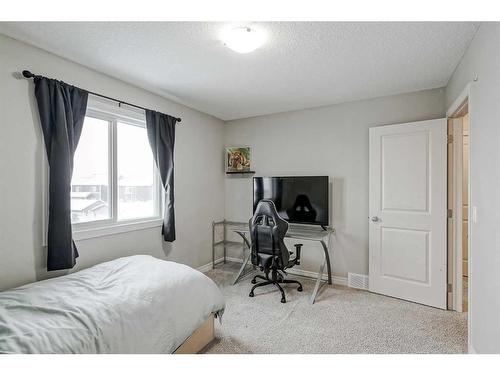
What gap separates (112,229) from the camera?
99.7 inches

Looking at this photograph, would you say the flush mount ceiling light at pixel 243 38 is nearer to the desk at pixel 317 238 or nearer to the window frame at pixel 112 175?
the window frame at pixel 112 175

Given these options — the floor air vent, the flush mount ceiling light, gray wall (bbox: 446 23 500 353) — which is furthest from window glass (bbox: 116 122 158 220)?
gray wall (bbox: 446 23 500 353)

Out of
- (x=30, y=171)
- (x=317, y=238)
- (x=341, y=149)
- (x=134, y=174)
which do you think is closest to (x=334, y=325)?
(x=317, y=238)

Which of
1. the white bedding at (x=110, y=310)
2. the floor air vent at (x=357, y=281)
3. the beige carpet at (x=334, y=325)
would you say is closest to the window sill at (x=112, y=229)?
the white bedding at (x=110, y=310)

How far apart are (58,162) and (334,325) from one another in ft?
9.18

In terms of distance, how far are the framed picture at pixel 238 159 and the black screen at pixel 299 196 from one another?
0.47 metres

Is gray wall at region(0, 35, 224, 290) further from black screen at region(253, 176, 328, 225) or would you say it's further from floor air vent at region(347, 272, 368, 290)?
floor air vent at region(347, 272, 368, 290)

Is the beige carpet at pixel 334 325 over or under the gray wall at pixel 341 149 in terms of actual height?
under

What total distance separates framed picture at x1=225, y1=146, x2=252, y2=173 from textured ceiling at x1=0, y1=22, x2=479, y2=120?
1.09 meters

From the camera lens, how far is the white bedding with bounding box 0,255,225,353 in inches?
48.0

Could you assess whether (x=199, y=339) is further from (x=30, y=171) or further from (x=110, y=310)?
(x=30, y=171)

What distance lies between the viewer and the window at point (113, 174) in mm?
2371

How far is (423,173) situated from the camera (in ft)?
8.95

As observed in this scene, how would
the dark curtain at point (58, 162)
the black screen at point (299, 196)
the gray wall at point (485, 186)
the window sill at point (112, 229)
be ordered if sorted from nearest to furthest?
the gray wall at point (485, 186)
the dark curtain at point (58, 162)
the window sill at point (112, 229)
the black screen at point (299, 196)
